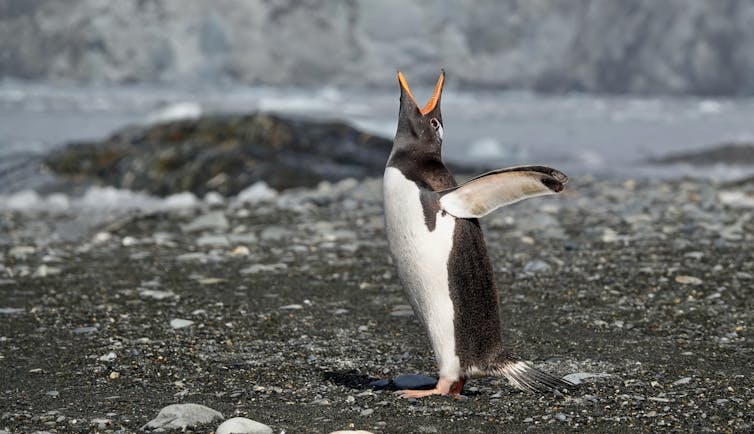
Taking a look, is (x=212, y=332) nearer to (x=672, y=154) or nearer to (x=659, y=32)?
(x=672, y=154)

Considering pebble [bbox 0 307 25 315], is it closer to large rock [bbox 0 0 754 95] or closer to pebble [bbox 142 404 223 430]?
pebble [bbox 142 404 223 430]

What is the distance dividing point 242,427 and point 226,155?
7.92 m

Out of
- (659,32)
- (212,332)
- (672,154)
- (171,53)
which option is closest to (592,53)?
(659,32)

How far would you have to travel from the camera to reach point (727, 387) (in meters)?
2.84

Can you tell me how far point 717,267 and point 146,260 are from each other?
3.40 metres

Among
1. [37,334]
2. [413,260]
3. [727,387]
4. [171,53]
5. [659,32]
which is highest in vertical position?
[659,32]

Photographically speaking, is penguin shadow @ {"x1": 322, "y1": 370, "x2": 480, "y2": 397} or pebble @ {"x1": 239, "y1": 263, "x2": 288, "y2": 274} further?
pebble @ {"x1": 239, "y1": 263, "x2": 288, "y2": 274}

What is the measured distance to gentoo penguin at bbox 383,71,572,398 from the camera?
2807mm

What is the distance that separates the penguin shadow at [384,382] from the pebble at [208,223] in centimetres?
365

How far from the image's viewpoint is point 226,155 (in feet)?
33.2

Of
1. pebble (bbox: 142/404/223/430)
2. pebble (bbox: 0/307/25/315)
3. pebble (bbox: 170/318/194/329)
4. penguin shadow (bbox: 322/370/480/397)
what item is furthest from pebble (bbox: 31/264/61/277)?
pebble (bbox: 142/404/223/430)

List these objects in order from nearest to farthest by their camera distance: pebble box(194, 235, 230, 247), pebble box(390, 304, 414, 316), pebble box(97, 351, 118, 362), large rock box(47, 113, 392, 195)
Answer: pebble box(97, 351, 118, 362) → pebble box(390, 304, 414, 316) → pebble box(194, 235, 230, 247) → large rock box(47, 113, 392, 195)

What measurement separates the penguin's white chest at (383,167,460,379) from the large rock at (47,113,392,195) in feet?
22.7

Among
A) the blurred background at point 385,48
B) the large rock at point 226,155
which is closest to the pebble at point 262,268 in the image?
the large rock at point 226,155
